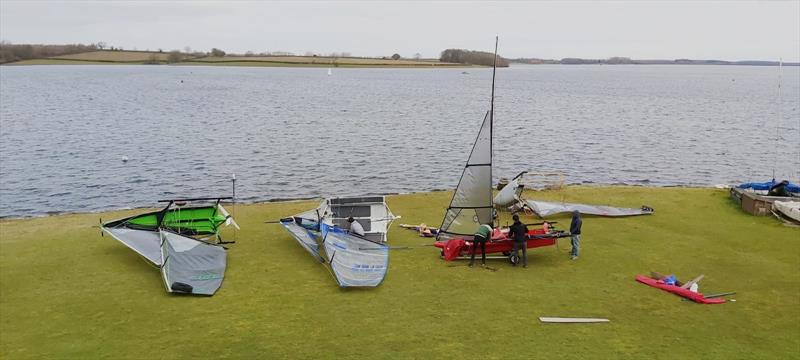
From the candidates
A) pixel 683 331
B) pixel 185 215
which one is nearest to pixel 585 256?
pixel 683 331

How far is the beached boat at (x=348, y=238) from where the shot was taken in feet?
71.4

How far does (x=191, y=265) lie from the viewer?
22.0 meters

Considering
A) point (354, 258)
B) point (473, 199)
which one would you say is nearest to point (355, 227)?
point (354, 258)

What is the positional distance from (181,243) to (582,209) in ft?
63.5

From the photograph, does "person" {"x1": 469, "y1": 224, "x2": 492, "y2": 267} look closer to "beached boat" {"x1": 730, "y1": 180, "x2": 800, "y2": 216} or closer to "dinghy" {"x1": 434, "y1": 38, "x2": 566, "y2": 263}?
"dinghy" {"x1": 434, "y1": 38, "x2": 566, "y2": 263}

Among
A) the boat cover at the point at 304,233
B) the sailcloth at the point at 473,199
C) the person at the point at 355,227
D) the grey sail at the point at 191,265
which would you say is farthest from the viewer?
the sailcloth at the point at 473,199

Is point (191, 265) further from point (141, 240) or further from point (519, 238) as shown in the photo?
point (519, 238)

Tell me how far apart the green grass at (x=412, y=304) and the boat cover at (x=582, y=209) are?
3117 mm

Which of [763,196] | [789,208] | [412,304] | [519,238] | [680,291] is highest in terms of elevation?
[763,196]

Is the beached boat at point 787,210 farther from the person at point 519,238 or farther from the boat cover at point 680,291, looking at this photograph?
the person at point 519,238

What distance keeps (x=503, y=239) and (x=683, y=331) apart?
763cm

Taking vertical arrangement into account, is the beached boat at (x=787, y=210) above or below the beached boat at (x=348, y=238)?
above

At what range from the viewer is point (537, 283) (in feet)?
70.9

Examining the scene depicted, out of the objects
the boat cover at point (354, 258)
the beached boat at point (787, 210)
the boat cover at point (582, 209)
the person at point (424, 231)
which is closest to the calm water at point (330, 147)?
the boat cover at point (582, 209)
